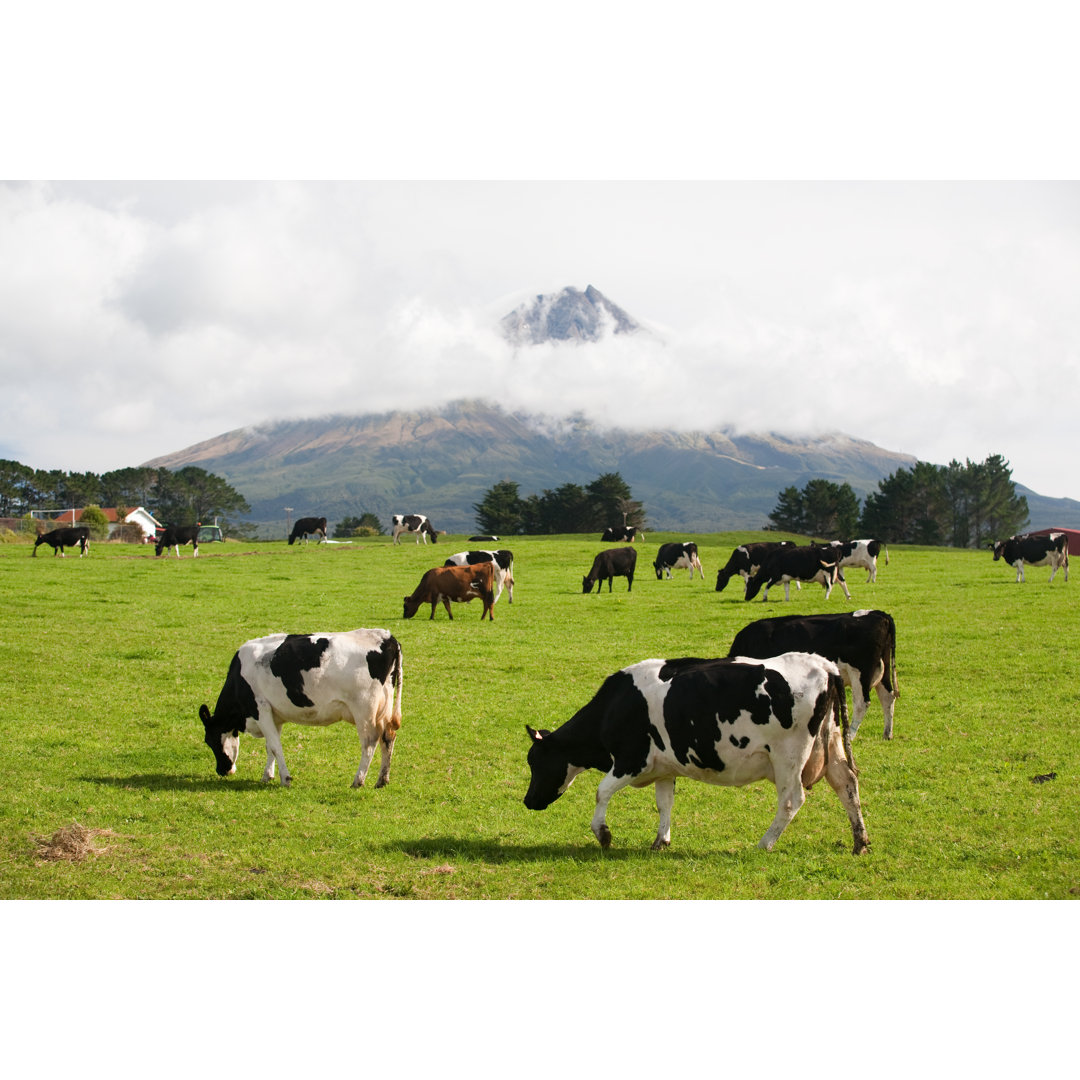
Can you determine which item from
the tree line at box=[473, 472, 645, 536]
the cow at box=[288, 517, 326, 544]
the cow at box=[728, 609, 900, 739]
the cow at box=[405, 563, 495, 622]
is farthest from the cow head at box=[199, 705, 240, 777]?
the tree line at box=[473, 472, 645, 536]

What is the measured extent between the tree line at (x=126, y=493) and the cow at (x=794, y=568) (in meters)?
102

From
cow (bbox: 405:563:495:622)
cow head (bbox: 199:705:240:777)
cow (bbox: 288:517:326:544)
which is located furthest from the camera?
cow (bbox: 288:517:326:544)

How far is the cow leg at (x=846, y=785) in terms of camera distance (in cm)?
870

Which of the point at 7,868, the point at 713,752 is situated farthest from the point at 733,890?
the point at 7,868

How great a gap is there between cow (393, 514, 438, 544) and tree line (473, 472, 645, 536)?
37702mm

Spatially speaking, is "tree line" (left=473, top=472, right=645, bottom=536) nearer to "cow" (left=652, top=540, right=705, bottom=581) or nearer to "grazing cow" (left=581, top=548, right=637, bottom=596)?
"cow" (left=652, top=540, right=705, bottom=581)

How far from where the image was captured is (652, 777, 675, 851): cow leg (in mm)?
9188

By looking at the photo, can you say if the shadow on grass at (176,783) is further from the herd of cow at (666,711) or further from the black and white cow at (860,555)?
the black and white cow at (860,555)

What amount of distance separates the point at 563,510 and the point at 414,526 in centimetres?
4363

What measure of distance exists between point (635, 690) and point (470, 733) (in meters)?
5.36

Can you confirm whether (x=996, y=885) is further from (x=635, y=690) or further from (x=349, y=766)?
(x=349, y=766)

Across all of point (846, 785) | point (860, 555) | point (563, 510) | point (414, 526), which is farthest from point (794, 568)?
point (563, 510)

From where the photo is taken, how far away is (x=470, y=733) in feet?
46.2

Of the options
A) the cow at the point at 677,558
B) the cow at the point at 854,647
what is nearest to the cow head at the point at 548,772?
the cow at the point at 854,647
